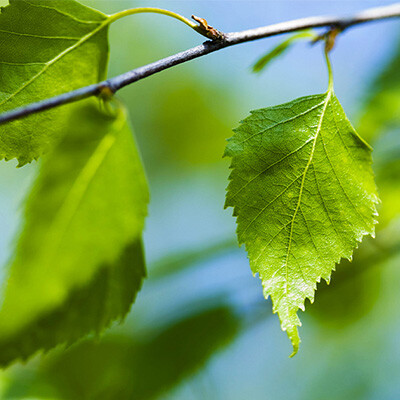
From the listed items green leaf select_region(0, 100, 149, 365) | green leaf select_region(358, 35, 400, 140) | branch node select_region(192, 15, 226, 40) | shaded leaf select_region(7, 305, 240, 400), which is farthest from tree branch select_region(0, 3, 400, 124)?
shaded leaf select_region(7, 305, 240, 400)

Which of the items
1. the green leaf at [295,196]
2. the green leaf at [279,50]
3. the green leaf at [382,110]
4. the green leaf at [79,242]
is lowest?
the green leaf at [295,196]

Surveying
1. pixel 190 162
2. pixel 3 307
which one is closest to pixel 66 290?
pixel 3 307

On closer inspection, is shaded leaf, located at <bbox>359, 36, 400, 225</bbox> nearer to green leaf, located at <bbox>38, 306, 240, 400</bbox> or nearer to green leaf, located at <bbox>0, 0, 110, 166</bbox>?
green leaf, located at <bbox>38, 306, 240, 400</bbox>

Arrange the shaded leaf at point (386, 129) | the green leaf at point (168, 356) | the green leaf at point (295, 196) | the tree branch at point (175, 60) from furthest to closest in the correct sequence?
the shaded leaf at point (386, 129)
the green leaf at point (168, 356)
the green leaf at point (295, 196)
the tree branch at point (175, 60)

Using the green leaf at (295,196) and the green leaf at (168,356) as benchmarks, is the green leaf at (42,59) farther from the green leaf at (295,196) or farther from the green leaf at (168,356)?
the green leaf at (168,356)

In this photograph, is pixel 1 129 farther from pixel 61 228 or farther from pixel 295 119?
pixel 295 119

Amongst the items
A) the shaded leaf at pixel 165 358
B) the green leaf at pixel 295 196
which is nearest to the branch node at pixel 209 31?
the green leaf at pixel 295 196
